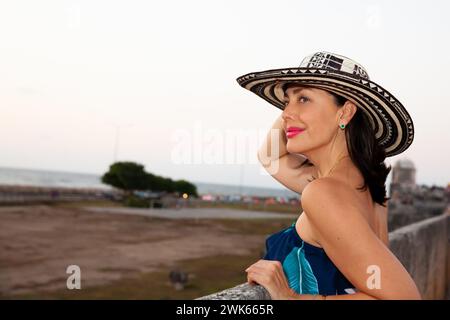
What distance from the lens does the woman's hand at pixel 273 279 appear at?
1849mm

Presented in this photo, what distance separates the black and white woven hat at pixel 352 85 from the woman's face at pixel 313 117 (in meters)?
0.04

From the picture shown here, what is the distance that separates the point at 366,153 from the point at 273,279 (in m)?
0.65

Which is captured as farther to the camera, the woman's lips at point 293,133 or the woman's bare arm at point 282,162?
the woman's bare arm at point 282,162

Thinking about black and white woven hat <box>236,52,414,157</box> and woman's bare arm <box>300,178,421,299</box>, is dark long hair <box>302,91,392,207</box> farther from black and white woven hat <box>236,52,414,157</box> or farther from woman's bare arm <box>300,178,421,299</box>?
woman's bare arm <box>300,178,421,299</box>

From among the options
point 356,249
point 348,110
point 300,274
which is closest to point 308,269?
point 300,274

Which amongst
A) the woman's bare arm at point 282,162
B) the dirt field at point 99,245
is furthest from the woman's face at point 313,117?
the dirt field at point 99,245

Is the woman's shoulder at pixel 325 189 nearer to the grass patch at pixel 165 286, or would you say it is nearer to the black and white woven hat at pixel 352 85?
the black and white woven hat at pixel 352 85

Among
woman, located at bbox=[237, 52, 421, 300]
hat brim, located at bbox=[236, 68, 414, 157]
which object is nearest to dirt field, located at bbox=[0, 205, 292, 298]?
hat brim, located at bbox=[236, 68, 414, 157]

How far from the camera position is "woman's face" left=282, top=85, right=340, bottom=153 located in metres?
1.99

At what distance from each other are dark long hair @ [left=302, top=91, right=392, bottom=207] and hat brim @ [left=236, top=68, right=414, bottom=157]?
0.15 ft

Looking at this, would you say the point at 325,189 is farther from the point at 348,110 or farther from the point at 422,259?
the point at 422,259

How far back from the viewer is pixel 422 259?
21.4ft

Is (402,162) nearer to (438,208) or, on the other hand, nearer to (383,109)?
(438,208)

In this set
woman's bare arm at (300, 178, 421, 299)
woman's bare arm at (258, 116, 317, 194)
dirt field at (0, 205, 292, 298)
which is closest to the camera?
woman's bare arm at (300, 178, 421, 299)
